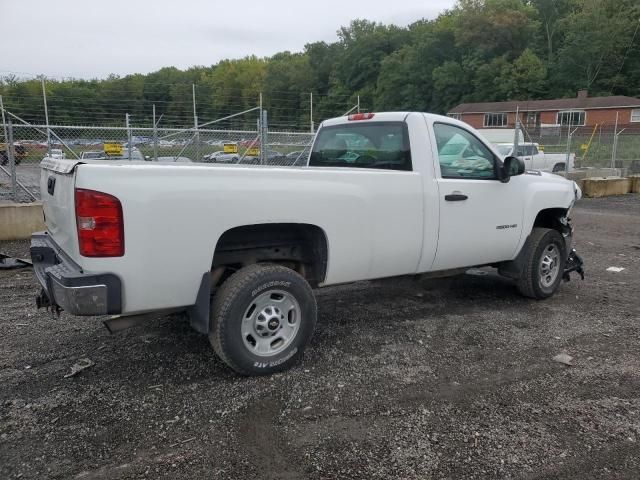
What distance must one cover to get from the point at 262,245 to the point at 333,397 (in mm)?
1217

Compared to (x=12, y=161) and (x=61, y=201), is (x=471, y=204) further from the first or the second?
(x=12, y=161)

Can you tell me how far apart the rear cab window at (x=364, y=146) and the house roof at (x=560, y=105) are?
54.8m

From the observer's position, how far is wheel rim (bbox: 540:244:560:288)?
18.9 ft

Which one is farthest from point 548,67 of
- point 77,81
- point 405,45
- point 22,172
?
point 22,172

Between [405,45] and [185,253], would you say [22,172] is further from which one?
[405,45]

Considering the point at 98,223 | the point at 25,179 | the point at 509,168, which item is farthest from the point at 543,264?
the point at 25,179

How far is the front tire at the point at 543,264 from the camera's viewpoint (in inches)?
219

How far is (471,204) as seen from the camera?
191 inches

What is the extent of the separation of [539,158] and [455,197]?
72.0 ft

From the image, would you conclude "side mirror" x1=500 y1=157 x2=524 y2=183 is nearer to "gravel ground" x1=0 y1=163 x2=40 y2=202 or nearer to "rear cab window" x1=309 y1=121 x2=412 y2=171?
"rear cab window" x1=309 y1=121 x2=412 y2=171

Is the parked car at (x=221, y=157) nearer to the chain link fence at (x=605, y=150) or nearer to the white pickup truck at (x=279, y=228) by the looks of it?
the white pickup truck at (x=279, y=228)

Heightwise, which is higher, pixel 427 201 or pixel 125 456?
pixel 427 201

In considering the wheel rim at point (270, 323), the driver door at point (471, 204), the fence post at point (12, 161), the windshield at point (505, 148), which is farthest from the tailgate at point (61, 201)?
the windshield at point (505, 148)

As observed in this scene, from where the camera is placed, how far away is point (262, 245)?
13.1 feet
